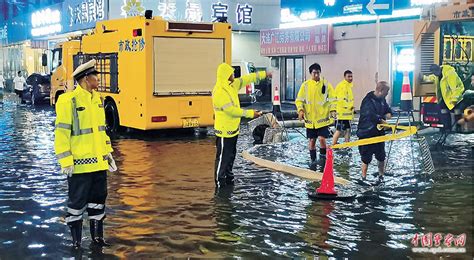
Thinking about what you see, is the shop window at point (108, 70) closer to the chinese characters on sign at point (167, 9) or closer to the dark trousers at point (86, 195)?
the dark trousers at point (86, 195)

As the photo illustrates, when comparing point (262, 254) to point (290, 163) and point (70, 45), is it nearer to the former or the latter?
point (290, 163)

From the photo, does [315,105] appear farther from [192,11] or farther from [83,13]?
[83,13]

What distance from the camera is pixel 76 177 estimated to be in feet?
22.5

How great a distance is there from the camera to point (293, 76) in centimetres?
3117

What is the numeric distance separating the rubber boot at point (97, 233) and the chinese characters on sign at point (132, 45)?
32.2 feet

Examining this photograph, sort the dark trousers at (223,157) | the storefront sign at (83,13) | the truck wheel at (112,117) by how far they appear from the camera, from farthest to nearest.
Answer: the storefront sign at (83,13) → the truck wheel at (112,117) → the dark trousers at (223,157)

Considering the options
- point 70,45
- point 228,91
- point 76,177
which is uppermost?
point 70,45

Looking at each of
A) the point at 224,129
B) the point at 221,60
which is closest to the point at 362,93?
the point at 221,60

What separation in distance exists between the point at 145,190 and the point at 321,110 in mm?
3921

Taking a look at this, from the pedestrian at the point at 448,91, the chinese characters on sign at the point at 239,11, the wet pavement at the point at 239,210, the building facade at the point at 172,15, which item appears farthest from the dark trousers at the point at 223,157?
the chinese characters on sign at the point at 239,11

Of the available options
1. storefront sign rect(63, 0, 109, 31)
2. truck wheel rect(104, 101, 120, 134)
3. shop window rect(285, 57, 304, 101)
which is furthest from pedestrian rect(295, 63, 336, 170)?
storefront sign rect(63, 0, 109, 31)

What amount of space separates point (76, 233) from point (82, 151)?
0.86 meters

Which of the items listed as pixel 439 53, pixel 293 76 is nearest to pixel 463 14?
pixel 439 53

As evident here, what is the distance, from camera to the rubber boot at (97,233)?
7.09 meters
